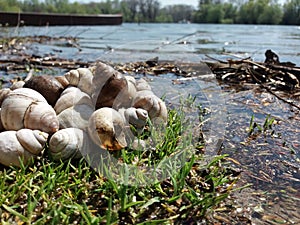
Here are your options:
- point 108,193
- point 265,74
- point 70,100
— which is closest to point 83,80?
point 70,100

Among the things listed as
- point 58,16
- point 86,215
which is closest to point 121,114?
point 86,215

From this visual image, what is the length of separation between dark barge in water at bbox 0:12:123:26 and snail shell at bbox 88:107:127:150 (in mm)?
21805

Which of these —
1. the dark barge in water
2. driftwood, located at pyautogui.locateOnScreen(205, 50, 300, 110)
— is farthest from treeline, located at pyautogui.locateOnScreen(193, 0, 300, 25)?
driftwood, located at pyautogui.locateOnScreen(205, 50, 300, 110)

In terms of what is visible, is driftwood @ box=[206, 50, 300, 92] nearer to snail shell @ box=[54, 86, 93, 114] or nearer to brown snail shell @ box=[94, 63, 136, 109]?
brown snail shell @ box=[94, 63, 136, 109]

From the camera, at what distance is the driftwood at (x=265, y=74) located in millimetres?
4354

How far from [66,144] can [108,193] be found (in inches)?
16.7

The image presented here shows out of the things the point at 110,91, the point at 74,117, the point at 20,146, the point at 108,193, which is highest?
the point at 110,91

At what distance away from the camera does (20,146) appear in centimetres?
187

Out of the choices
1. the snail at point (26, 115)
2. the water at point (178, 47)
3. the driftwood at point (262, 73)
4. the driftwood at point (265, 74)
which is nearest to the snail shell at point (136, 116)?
the snail at point (26, 115)

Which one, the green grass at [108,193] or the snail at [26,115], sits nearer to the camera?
the green grass at [108,193]

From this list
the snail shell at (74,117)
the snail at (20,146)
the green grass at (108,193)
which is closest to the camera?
the green grass at (108,193)

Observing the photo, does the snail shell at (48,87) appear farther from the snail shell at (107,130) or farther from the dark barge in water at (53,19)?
the dark barge in water at (53,19)

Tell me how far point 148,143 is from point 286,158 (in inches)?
40.2

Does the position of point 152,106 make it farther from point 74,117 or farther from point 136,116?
point 74,117
